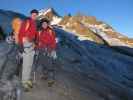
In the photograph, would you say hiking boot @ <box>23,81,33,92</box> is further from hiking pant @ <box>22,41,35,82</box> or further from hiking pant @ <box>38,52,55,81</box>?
hiking pant @ <box>38,52,55,81</box>

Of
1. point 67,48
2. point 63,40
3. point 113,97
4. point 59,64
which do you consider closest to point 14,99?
point 113,97

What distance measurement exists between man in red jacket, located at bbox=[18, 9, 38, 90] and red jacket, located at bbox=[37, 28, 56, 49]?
0.91 meters

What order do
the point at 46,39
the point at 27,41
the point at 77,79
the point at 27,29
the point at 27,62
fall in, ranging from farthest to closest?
the point at 77,79 < the point at 46,39 < the point at 27,62 < the point at 27,41 < the point at 27,29

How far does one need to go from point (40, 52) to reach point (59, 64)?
599 cm

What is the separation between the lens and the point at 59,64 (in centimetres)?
1998

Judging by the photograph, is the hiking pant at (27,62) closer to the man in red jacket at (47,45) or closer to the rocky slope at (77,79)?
the rocky slope at (77,79)

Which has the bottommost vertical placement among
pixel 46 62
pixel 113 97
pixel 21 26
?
pixel 113 97

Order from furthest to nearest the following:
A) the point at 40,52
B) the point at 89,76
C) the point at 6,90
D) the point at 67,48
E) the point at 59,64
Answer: the point at 67,48 → the point at 59,64 → the point at 89,76 → the point at 40,52 → the point at 6,90

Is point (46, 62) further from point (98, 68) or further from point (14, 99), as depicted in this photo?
point (98, 68)

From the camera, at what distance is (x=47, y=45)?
14.0m

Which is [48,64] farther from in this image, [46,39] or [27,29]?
[27,29]

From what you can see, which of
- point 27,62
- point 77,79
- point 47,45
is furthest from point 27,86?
point 77,79

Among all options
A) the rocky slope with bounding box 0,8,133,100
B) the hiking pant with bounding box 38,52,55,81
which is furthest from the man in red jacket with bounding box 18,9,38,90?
the hiking pant with bounding box 38,52,55,81

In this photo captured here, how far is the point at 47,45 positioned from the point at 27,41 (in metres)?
1.52
